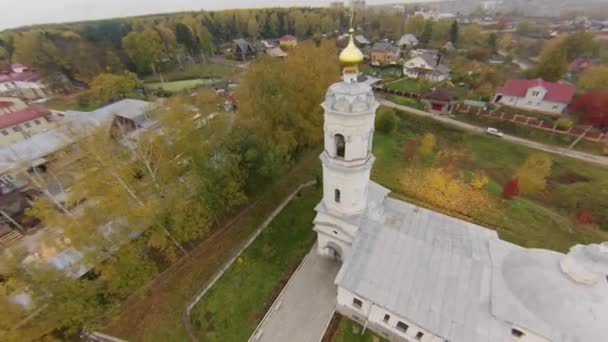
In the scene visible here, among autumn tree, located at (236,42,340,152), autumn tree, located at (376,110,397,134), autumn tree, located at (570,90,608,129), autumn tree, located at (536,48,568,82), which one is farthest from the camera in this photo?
autumn tree, located at (536,48,568,82)

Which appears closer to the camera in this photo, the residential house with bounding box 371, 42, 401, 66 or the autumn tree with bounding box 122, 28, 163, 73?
the autumn tree with bounding box 122, 28, 163, 73

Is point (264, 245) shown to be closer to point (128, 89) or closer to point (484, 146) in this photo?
point (484, 146)

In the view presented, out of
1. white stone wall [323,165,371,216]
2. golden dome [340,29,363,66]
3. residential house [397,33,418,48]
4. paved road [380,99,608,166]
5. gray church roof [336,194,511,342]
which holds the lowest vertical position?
paved road [380,99,608,166]

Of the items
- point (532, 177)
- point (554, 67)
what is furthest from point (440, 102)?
point (554, 67)

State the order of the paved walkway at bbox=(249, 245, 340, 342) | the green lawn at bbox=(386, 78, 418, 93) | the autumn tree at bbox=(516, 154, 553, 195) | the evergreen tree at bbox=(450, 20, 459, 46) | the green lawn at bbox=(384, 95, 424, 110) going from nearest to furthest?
the paved walkway at bbox=(249, 245, 340, 342), the autumn tree at bbox=(516, 154, 553, 195), the green lawn at bbox=(384, 95, 424, 110), the green lawn at bbox=(386, 78, 418, 93), the evergreen tree at bbox=(450, 20, 459, 46)

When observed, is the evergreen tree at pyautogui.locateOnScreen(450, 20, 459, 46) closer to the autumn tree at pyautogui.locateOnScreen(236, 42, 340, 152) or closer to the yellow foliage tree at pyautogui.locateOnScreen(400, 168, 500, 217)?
the autumn tree at pyautogui.locateOnScreen(236, 42, 340, 152)

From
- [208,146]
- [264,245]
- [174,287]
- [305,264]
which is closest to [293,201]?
[264,245]

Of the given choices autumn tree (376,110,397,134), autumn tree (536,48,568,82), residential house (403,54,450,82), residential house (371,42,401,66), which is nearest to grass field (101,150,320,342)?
autumn tree (376,110,397,134)
